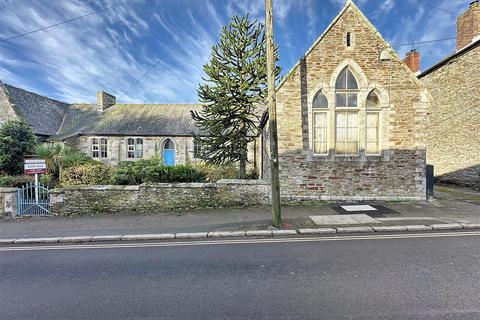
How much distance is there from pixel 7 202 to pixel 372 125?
1457cm

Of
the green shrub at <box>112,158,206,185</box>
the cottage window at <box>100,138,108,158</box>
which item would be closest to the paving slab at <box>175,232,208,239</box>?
the green shrub at <box>112,158,206,185</box>

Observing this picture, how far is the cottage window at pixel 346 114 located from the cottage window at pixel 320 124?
1.60 feet

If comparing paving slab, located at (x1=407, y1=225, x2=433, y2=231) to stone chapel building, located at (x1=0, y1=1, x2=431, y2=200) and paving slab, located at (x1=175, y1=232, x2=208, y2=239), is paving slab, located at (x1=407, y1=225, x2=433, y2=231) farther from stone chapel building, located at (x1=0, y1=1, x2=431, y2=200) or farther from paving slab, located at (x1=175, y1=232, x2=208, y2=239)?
paving slab, located at (x1=175, y1=232, x2=208, y2=239)

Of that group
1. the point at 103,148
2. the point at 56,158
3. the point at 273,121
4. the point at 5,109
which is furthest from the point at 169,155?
the point at 273,121

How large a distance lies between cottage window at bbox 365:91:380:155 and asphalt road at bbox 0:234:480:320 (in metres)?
5.27

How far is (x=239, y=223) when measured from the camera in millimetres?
7629

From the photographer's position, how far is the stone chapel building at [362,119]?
10312 mm

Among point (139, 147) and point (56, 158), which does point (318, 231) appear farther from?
point (139, 147)

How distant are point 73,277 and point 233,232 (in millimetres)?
3725

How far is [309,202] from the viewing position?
10.2m

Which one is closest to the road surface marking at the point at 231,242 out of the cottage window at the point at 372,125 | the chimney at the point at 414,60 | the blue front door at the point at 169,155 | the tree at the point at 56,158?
the cottage window at the point at 372,125

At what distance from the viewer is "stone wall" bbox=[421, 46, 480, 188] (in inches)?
538

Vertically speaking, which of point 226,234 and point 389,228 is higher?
point 389,228

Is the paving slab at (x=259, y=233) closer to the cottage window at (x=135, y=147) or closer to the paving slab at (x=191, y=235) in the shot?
the paving slab at (x=191, y=235)
